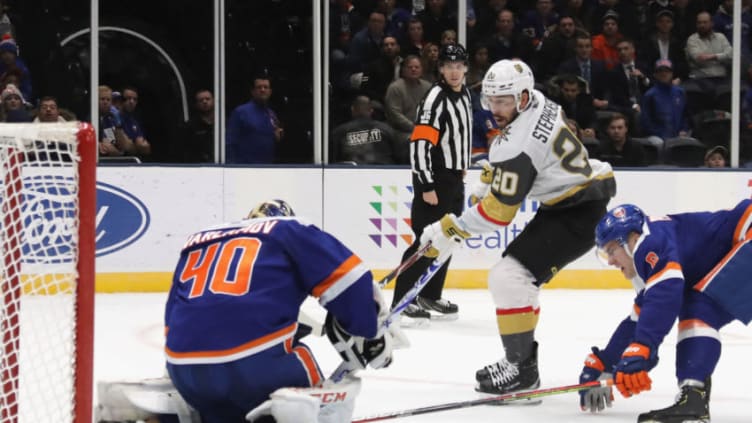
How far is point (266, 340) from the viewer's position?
3.11m

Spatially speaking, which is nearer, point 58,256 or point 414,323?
point 58,256

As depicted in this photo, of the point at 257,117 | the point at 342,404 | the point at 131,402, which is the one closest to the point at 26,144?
the point at 131,402

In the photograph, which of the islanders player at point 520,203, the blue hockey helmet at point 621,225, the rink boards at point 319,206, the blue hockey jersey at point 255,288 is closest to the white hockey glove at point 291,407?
the blue hockey jersey at point 255,288

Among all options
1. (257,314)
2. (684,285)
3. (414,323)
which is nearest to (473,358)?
(414,323)

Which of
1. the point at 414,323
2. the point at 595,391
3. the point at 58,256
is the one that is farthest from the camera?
the point at 414,323

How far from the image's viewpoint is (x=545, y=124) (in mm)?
4328

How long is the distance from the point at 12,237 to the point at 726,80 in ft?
19.0

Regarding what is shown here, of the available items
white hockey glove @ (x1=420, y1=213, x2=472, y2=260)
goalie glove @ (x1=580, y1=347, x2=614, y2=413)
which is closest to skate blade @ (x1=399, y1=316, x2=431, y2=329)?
white hockey glove @ (x1=420, y1=213, x2=472, y2=260)

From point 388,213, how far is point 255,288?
4043 millimetres

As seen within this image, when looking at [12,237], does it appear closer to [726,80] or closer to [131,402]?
[131,402]

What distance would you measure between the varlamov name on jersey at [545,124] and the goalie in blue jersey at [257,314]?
1.29 m

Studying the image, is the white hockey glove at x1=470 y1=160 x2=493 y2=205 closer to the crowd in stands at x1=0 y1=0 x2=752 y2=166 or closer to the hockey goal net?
the hockey goal net

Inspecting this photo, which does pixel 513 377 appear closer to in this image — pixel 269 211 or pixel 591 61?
pixel 269 211

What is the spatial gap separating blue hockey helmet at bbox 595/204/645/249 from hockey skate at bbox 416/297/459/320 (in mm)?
2422
